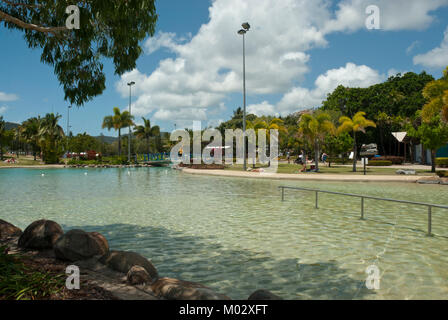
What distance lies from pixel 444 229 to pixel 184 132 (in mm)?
59730

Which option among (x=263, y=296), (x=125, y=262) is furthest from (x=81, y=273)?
(x=263, y=296)

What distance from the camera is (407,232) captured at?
8.50 m

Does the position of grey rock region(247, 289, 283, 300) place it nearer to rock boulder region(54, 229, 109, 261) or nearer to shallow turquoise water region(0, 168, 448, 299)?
shallow turquoise water region(0, 168, 448, 299)

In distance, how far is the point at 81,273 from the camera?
4.72m

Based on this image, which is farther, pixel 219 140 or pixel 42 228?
pixel 219 140

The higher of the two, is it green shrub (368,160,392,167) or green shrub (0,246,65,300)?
green shrub (368,160,392,167)

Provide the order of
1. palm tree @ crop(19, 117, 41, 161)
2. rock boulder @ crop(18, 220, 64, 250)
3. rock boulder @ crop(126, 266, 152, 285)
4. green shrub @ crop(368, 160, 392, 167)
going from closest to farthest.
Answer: rock boulder @ crop(126, 266, 152, 285) → rock boulder @ crop(18, 220, 64, 250) → green shrub @ crop(368, 160, 392, 167) → palm tree @ crop(19, 117, 41, 161)

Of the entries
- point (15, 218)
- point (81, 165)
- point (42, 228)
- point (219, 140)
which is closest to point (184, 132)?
point (219, 140)

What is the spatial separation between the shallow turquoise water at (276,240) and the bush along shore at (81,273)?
38.9 inches

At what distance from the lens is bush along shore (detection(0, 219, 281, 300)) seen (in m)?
3.83

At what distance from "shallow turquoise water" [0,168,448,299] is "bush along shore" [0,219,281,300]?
989 millimetres

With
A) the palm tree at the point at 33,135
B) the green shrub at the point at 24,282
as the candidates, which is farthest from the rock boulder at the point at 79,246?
the palm tree at the point at 33,135

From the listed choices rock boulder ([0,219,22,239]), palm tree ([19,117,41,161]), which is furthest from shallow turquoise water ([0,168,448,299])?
palm tree ([19,117,41,161])
